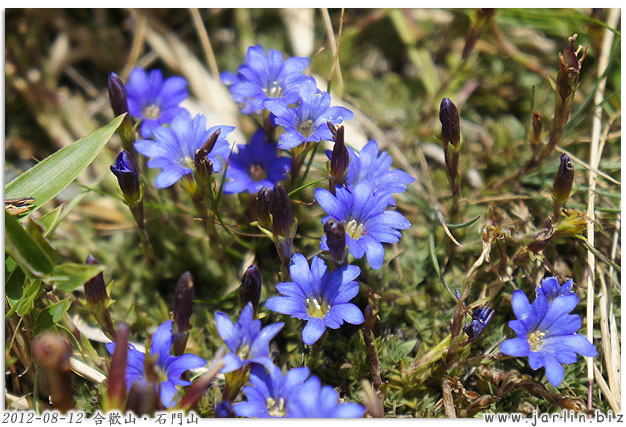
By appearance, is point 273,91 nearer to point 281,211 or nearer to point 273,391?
point 281,211

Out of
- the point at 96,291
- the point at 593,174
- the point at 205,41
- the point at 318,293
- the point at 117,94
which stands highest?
the point at 117,94

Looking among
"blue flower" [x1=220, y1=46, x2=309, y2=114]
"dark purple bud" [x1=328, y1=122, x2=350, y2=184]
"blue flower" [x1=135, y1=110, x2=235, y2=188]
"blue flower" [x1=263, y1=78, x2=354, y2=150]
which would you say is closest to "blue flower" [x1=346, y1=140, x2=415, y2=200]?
"dark purple bud" [x1=328, y1=122, x2=350, y2=184]

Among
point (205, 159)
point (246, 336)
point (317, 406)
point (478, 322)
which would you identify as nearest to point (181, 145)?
point (205, 159)

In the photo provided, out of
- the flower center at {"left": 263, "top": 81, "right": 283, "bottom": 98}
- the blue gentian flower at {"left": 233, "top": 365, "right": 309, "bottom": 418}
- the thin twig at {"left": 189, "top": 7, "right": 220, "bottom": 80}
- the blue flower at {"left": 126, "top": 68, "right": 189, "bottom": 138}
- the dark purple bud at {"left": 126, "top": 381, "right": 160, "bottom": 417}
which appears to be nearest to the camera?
the dark purple bud at {"left": 126, "top": 381, "right": 160, "bottom": 417}

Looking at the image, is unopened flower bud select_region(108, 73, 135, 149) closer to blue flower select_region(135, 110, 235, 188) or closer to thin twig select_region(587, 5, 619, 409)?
blue flower select_region(135, 110, 235, 188)

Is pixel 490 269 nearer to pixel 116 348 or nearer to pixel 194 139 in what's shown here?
pixel 194 139

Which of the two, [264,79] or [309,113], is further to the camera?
[264,79]
